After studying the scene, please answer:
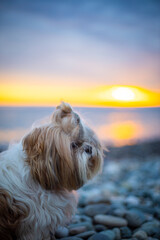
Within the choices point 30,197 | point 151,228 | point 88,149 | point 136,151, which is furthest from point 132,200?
point 136,151

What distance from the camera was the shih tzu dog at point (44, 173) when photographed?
2090 mm

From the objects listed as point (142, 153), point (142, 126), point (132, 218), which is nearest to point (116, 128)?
point (142, 126)

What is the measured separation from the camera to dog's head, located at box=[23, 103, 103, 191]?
2131 millimetres

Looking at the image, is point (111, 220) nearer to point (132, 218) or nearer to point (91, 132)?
point (132, 218)

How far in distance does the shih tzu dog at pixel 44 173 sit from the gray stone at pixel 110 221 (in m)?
1.34

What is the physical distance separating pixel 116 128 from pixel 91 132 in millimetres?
11081

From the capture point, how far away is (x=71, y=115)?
228cm

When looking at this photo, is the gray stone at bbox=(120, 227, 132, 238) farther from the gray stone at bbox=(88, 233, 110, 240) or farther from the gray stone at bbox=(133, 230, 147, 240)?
the gray stone at bbox=(88, 233, 110, 240)

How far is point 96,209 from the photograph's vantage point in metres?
3.79

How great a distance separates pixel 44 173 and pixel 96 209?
2.08 m

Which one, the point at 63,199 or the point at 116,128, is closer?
the point at 63,199

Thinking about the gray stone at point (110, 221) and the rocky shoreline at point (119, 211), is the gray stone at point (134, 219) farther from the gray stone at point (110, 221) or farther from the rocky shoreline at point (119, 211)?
the gray stone at point (110, 221)

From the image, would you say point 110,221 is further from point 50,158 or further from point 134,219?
point 50,158

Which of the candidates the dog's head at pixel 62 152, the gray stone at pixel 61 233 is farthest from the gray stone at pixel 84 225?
the dog's head at pixel 62 152
